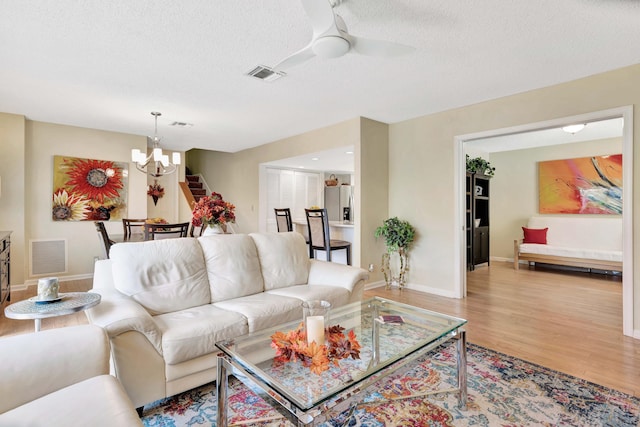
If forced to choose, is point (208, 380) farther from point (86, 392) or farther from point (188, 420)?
point (86, 392)

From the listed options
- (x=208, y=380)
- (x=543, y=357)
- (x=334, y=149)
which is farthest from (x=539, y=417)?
(x=334, y=149)

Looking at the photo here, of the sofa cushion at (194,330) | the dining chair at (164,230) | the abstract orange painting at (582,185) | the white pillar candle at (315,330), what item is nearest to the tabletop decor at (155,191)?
the dining chair at (164,230)

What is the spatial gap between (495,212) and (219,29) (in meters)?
6.92

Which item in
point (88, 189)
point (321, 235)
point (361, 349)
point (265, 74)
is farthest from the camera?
point (88, 189)

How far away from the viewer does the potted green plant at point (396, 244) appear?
4.49 m

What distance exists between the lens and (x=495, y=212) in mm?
7266

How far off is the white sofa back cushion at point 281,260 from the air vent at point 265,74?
1.54 meters

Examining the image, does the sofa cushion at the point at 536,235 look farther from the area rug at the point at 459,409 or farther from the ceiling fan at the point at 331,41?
the ceiling fan at the point at 331,41

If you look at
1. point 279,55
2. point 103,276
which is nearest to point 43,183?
point 103,276

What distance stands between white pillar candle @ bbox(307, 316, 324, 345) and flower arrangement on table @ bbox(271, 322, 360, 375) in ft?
0.10

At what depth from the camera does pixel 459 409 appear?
183 cm

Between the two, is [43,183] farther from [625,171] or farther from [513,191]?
[513,191]

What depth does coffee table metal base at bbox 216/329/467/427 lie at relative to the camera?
45.9 inches

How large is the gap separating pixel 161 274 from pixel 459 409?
2083 millimetres
